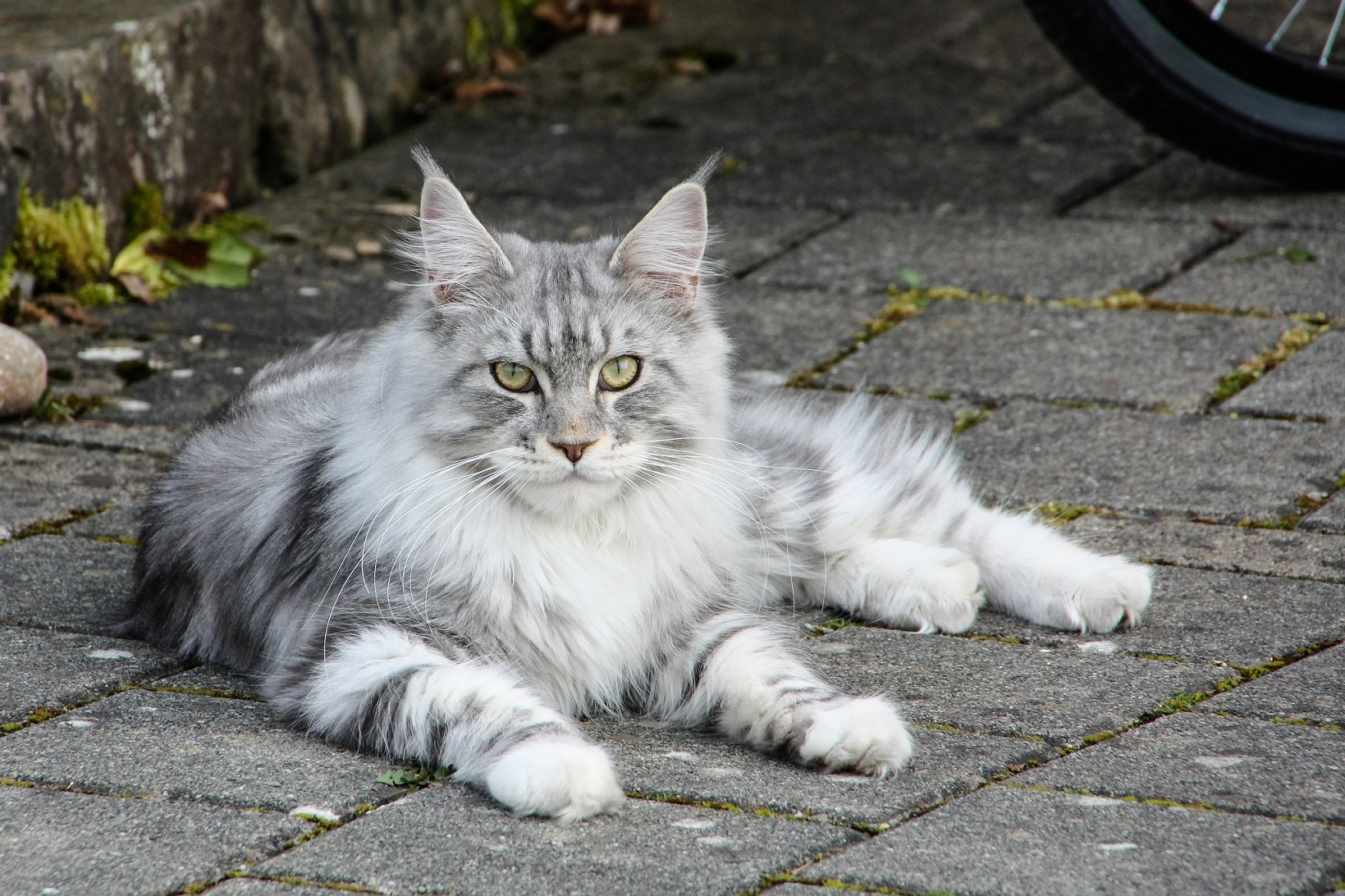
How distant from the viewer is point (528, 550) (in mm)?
3074

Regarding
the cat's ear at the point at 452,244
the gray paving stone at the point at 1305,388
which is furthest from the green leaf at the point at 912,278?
the cat's ear at the point at 452,244

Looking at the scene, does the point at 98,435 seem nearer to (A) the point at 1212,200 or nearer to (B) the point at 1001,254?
(B) the point at 1001,254

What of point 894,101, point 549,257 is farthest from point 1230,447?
point 894,101

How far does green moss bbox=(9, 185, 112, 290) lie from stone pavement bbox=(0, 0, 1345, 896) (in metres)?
0.26

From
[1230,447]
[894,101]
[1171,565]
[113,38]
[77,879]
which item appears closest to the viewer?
[77,879]

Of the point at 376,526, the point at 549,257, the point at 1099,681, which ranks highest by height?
the point at 549,257

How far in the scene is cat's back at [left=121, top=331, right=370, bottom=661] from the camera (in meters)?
3.26

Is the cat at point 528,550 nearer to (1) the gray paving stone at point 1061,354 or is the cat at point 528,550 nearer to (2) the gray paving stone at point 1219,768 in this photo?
(2) the gray paving stone at point 1219,768

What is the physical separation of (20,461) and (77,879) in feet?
6.99

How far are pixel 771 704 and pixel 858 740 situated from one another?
23 centimetres

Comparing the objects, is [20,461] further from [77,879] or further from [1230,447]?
[1230,447]

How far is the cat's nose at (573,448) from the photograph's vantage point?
294 cm

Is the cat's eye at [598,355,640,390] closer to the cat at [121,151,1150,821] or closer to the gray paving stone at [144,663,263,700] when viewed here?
the cat at [121,151,1150,821]

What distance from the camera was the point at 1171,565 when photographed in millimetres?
3602
